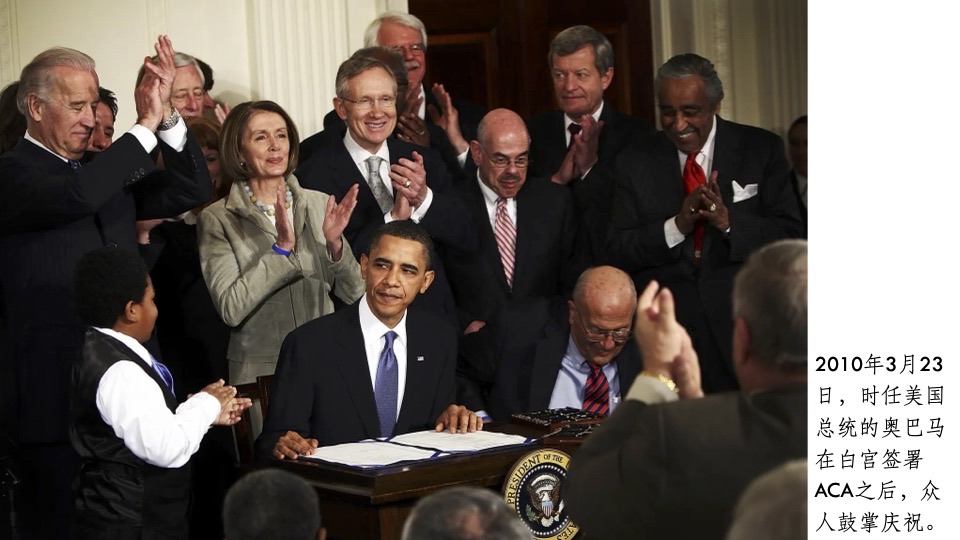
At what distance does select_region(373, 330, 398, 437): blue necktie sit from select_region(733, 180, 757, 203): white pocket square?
841mm

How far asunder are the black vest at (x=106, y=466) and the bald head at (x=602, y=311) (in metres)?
0.69

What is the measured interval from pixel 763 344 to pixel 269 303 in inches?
51.6

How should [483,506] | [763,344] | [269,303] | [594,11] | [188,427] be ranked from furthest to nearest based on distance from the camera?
[594,11], [269,303], [188,427], [763,344], [483,506]

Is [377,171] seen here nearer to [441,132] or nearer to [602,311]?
[441,132]

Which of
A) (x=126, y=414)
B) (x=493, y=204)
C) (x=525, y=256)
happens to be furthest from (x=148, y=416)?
(x=493, y=204)

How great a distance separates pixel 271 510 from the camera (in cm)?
191

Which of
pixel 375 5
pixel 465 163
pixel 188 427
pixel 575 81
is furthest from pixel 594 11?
pixel 188 427

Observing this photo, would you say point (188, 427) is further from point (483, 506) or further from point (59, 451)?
point (483, 506)

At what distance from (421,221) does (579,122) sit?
16.0 inches

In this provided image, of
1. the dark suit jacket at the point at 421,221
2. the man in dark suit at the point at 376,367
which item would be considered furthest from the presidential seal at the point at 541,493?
the dark suit jacket at the point at 421,221

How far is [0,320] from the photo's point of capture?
2611 mm

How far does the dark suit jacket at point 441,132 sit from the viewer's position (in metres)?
3.19

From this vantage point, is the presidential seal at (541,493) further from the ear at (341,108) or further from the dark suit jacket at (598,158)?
the ear at (341,108)

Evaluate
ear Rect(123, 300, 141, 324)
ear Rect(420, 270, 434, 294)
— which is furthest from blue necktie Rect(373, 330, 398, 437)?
ear Rect(123, 300, 141, 324)
